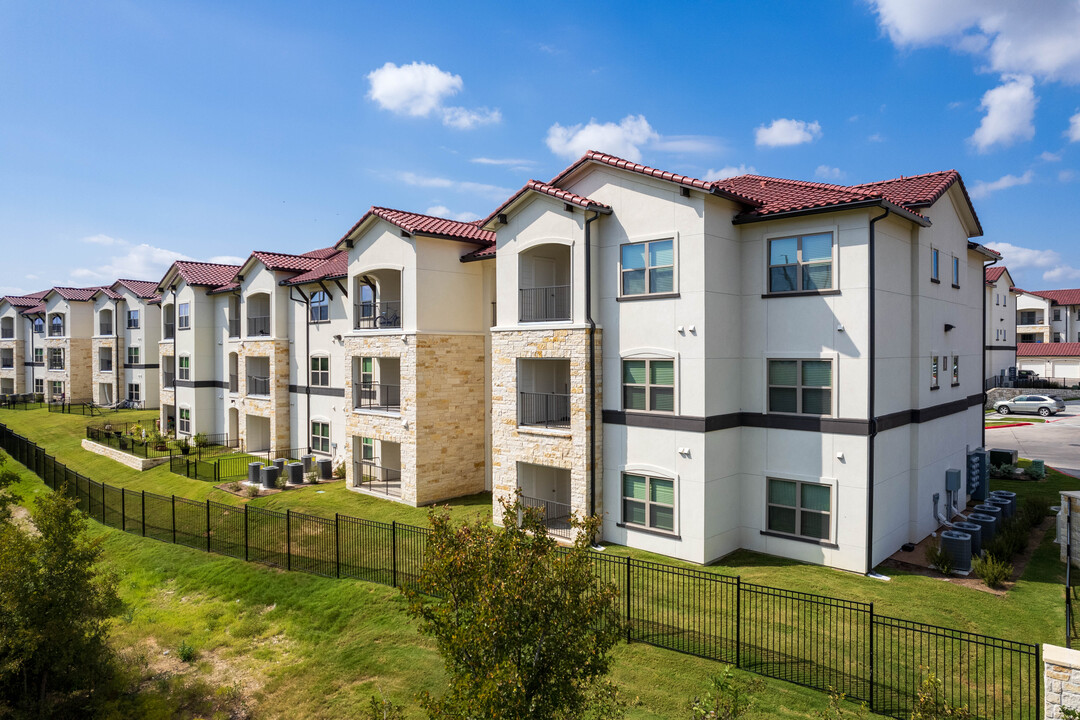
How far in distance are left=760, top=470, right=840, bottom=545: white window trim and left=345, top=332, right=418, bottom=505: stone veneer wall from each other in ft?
39.4

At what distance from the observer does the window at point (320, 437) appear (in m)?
31.0

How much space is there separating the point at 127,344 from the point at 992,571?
59635 mm

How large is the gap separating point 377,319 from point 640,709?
19040 mm

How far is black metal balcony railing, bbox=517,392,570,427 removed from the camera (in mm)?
20094

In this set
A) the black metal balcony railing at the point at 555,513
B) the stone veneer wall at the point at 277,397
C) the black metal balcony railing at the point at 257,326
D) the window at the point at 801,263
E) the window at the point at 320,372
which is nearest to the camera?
the window at the point at 801,263

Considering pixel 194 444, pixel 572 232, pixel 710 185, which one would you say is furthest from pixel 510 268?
pixel 194 444

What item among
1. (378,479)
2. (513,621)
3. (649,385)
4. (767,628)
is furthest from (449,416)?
(513,621)

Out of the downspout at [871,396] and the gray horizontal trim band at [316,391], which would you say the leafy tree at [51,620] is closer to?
the gray horizontal trim band at [316,391]

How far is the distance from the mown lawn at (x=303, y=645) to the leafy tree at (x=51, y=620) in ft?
5.40

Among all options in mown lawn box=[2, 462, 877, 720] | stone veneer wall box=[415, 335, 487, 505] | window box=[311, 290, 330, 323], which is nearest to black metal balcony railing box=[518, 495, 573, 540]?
stone veneer wall box=[415, 335, 487, 505]

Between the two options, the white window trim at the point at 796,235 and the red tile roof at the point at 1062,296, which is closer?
the white window trim at the point at 796,235

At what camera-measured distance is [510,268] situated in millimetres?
20062

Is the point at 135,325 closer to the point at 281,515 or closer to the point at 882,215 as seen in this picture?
the point at 281,515

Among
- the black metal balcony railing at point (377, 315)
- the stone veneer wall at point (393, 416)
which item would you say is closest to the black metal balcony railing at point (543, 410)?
the stone veneer wall at point (393, 416)
